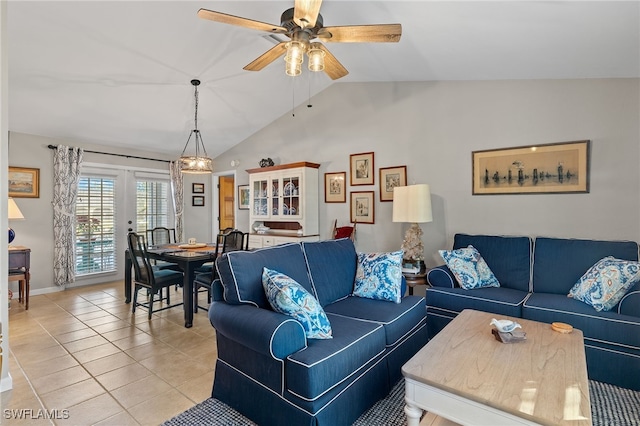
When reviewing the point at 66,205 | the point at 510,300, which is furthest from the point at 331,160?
the point at 66,205

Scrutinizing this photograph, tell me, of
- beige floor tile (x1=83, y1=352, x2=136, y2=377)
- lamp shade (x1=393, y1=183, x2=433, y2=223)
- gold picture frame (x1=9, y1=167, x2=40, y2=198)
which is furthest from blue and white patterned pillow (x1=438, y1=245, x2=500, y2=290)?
gold picture frame (x1=9, y1=167, x2=40, y2=198)

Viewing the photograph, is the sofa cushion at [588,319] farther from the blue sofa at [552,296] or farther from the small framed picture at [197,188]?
the small framed picture at [197,188]

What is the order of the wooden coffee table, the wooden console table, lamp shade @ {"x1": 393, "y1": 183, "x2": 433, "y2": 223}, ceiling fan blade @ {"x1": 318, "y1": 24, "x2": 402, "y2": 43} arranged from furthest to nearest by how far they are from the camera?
the wooden console table, lamp shade @ {"x1": 393, "y1": 183, "x2": 433, "y2": 223}, ceiling fan blade @ {"x1": 318, "y1": 24, "x2": 402, "y2": 43}, the wooden coffee table

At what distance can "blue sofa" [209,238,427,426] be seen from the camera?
164 cm

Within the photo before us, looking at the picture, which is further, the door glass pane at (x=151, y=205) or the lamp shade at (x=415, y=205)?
the door glass pane at (x=151, y=205)

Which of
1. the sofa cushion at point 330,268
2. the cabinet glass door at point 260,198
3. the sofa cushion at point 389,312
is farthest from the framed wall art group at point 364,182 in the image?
the sofa cushion at point 389,312

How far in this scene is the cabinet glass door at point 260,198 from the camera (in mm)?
5309

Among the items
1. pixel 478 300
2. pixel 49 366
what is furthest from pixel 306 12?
pixel 49 366

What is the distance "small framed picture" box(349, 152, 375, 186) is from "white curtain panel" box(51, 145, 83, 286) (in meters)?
4.17

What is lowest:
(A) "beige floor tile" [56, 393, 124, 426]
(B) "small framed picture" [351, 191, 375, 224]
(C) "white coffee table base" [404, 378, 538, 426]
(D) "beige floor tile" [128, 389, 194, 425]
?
(A) "beige floor tile" [56, 393, 124, 426]

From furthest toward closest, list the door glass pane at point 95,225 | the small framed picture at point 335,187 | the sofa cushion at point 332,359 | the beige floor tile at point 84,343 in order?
the door glass pane at point 95,225 → the small framed picture at point 335,187 → the beige floor tile at point 84,343 → the sofa cushion at point 332,359

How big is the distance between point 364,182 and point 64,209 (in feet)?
14.7

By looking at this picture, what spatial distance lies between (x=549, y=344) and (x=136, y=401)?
2.60 meters

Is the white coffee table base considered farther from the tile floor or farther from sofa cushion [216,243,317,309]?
the tile floor
